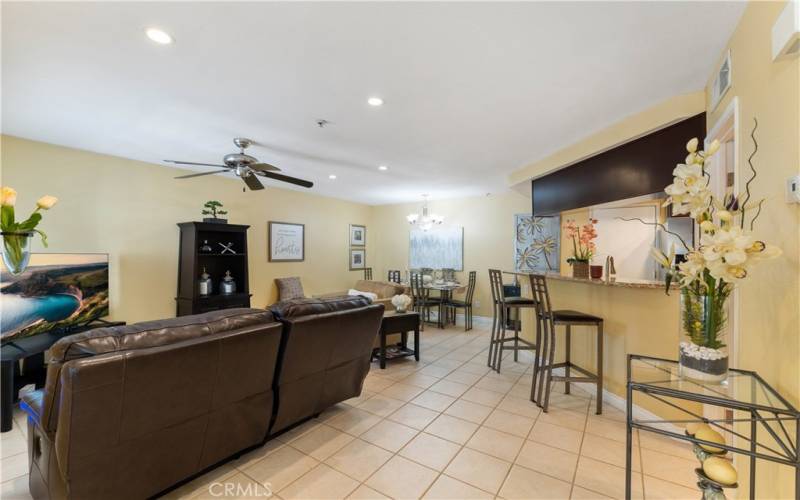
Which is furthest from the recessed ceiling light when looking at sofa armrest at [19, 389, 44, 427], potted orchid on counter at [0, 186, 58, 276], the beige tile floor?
the beige tile floor

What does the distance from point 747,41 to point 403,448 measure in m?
3.04

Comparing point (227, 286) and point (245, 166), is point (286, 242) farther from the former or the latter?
point (245, 166)

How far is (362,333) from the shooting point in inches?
104

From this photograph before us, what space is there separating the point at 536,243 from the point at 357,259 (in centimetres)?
378

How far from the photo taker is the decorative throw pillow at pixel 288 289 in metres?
5.66

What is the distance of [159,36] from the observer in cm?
174

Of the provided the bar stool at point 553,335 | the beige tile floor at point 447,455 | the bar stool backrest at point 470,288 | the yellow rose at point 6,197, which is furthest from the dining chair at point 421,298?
the yellow rose at point 6,197

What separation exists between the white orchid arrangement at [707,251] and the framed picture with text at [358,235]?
623cm

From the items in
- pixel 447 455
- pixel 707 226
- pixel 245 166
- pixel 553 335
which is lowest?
pixel 447 455

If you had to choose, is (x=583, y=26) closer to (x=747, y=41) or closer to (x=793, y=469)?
(x=747, y=41)

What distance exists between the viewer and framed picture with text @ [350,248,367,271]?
24.0 feet

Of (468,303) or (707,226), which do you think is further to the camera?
(468,303)

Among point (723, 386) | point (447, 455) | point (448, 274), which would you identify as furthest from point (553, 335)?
point (448, 274)

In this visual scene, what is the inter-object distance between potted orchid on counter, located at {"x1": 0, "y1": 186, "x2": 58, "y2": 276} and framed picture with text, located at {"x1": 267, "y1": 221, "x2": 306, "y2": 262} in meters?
4.33
